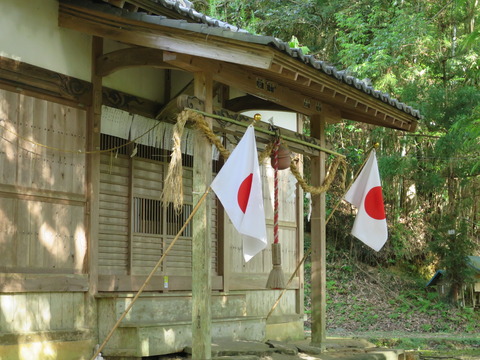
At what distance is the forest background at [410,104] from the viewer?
1919 centimetres

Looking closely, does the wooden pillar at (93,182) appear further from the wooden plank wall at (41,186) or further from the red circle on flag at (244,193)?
the red circle on flag at (244,193)

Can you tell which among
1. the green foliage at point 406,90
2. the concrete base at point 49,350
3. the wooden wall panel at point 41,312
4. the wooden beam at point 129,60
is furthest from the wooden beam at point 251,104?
the green foliage at point 406,90

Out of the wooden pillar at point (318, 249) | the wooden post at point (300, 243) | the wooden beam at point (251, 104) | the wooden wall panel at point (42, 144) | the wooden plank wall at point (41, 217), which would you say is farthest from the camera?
the wooden post at point (300, 243)

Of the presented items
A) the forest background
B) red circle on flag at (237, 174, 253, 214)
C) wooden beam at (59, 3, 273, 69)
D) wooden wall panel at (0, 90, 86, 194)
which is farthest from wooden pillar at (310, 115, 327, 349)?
the forest background

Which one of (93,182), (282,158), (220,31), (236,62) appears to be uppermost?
(220,31)

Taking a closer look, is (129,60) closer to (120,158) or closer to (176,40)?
(176,40)

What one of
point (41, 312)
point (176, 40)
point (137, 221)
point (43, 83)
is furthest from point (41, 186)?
point (176, 40)

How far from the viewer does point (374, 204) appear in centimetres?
993

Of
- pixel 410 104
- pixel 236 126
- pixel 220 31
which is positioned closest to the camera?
pixel 220 31

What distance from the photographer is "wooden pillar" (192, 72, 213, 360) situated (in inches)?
281

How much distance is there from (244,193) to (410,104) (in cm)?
1327

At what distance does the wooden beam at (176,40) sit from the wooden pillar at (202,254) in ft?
1.63

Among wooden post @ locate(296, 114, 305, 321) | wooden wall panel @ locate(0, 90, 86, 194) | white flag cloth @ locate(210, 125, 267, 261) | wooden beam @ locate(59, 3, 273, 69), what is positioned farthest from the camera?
wooden post @ locate(296, 114, 305, 321)

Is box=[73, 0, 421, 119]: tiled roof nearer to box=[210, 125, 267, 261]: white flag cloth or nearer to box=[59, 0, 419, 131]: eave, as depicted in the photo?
box=[59, 0, 419, 131]: eave
